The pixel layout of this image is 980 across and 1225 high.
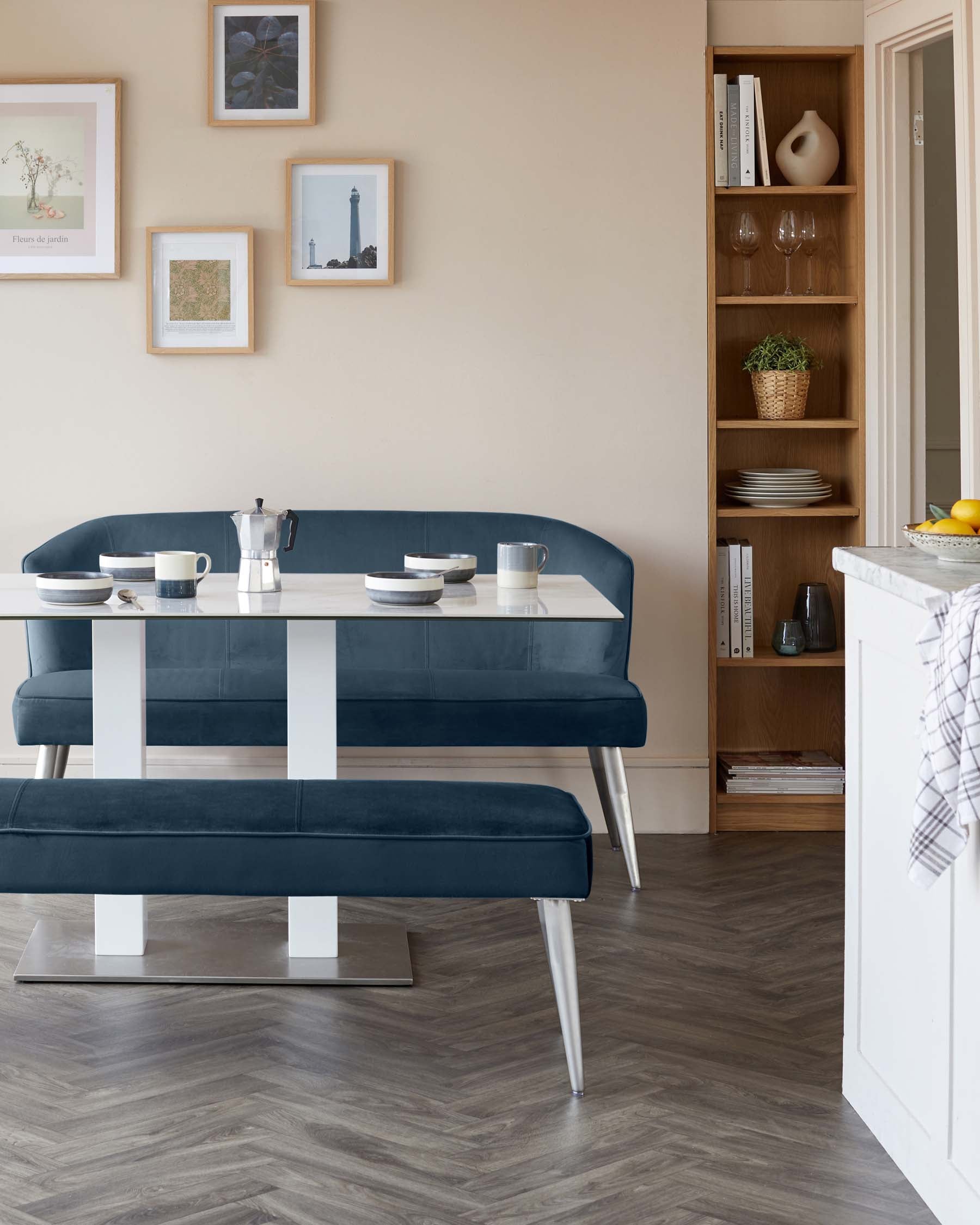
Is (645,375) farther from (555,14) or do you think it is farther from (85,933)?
(85,933)

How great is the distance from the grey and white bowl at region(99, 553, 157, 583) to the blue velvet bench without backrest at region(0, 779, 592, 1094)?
61 centimetres

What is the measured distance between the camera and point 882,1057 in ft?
6.75

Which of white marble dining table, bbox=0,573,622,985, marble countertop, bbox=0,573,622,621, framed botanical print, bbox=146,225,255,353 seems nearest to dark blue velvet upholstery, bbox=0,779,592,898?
white marble dining table, bbox=0,573,622,985

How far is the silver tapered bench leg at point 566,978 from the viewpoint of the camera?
88.1 inches

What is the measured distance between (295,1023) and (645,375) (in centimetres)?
225

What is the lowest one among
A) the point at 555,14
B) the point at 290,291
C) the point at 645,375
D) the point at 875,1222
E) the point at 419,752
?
the point at 875,1222

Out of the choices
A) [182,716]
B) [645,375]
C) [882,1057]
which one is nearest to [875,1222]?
[882,1057]

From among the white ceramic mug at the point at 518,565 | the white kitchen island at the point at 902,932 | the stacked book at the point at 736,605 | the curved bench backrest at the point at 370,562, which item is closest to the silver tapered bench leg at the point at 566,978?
the white kitchen island at the point at 902,932

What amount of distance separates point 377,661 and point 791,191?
6.03 feet

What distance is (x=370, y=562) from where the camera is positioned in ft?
12.7

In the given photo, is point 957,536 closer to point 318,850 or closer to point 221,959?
point 318,850

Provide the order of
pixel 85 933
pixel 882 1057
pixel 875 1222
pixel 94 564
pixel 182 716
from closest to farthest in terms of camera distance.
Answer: pixel 875 1222, pixel 882 1057, pixel 85 933, pixel 182 716, pixel 94 564

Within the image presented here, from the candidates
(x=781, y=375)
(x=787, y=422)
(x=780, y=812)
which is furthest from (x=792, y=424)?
(x=780, y=812)

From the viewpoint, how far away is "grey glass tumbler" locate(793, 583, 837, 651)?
13.0 feet
